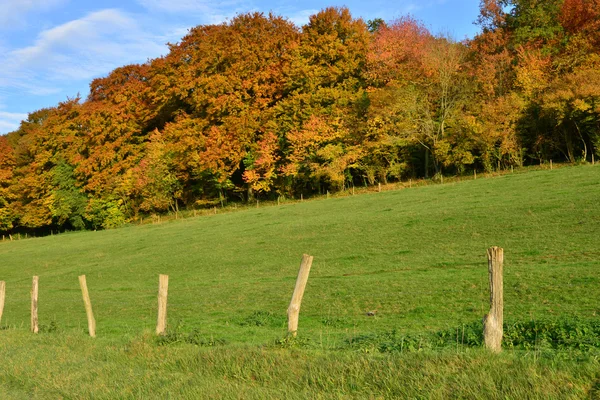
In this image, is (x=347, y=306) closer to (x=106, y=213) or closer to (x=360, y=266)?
(x=360, y=266)

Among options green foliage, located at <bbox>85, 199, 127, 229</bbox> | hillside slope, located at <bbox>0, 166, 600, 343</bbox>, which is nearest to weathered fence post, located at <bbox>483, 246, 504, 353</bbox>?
hillside slope, located at <bbox>0, 166, 600, 343</bbox>

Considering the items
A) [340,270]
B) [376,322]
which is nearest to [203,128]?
[340,270]

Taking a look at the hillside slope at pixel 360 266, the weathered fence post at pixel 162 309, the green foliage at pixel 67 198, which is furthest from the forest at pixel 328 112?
the weathered fence post at pixel 162 309

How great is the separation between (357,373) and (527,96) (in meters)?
43.5

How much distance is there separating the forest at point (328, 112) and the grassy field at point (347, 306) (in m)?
8.84

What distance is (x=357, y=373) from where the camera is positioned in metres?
6.54

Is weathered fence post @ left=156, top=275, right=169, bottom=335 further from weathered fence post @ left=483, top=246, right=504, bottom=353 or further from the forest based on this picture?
the forest

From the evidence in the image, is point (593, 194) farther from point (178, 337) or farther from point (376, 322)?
point (178, 337)

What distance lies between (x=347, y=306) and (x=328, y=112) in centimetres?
3879

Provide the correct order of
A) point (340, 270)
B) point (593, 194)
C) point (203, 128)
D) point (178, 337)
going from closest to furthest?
point (178, 337), point (340, 270), point (593, 194), point (203, 128)

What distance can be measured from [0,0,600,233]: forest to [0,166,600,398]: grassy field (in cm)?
884

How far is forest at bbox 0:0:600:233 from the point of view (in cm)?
4397

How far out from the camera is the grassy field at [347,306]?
21.3 feet

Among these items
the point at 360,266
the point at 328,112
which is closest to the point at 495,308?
the point at 360,266
